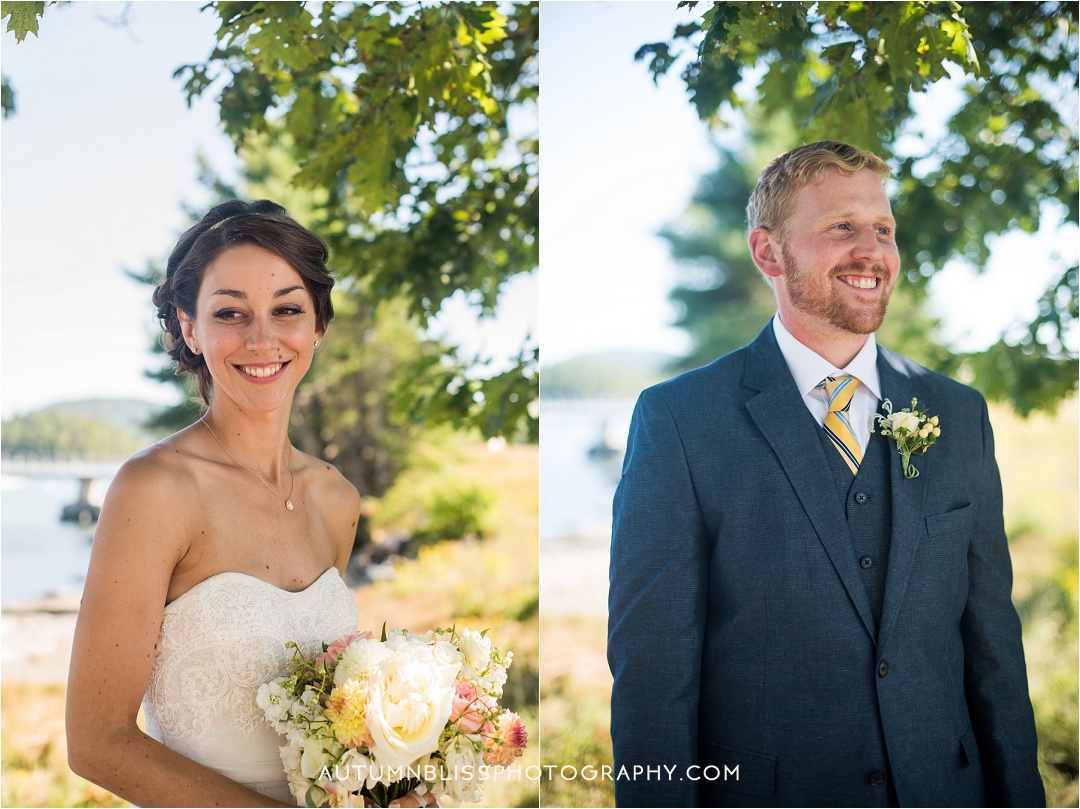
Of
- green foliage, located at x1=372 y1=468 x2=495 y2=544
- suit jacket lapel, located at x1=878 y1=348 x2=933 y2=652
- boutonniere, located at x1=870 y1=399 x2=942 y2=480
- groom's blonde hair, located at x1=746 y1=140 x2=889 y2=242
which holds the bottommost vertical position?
suit jacket lapel, located at x1=878 y1=348 x2=933 y2=652

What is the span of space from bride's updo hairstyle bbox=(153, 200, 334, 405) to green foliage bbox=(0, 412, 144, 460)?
666cm

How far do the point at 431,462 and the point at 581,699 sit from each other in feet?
21.6

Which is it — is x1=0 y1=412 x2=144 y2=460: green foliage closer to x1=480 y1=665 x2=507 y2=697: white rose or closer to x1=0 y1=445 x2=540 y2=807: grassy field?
x1=0 y1=445 x2=540 y2=807: grassy field

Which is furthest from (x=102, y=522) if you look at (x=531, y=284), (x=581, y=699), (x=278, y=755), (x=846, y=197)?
(x=581, y=699)

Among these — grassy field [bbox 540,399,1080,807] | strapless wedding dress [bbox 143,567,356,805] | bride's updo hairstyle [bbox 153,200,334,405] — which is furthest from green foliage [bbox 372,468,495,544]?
strapless wedding dress [bbox 143,567,356,805]

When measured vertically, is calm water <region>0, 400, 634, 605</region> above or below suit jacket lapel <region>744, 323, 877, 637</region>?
above

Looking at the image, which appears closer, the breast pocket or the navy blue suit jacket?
Answer: the navy blue suit jacket

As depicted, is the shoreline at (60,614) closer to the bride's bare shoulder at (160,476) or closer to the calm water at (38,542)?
the calm water at (38,542)

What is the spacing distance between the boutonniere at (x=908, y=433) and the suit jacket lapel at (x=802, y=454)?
187mm

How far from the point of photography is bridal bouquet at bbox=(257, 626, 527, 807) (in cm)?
176

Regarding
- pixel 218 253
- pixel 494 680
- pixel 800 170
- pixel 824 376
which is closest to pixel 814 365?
pixel 824 376

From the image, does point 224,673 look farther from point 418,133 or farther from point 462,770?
point 418,133

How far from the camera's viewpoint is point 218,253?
214cm

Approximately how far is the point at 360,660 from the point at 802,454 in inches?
46.3
